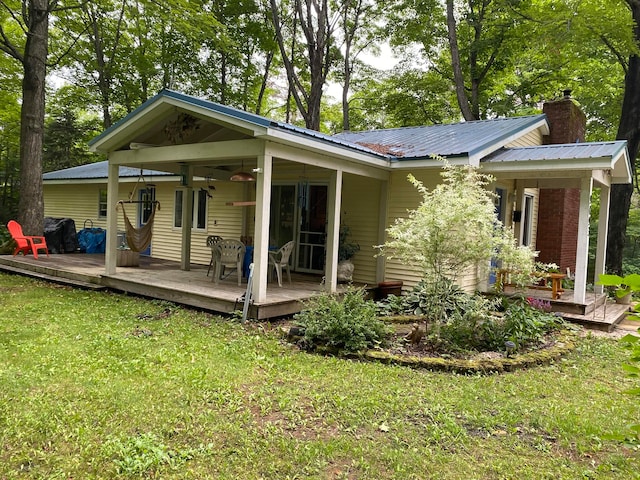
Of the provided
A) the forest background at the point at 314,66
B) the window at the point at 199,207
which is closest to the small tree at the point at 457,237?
the window at the point at 199,207

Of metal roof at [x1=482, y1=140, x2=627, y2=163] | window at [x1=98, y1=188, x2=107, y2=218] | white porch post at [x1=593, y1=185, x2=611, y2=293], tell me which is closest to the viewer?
metal roof at [x1=482, y1=140, x2=627, y2=163]

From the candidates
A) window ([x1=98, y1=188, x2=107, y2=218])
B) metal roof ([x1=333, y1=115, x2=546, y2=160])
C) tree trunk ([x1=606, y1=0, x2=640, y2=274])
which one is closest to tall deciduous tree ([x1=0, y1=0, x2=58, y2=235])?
window ([x1=98, y1=188, x2=107, y2=218])

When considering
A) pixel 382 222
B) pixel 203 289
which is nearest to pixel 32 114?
pixel 203 289

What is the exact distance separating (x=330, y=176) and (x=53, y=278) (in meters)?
6.03

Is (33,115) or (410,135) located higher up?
(33,115)

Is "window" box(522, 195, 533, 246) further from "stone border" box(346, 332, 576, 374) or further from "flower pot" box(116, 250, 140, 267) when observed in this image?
"flower pot" box(116, 250, 140, 267)

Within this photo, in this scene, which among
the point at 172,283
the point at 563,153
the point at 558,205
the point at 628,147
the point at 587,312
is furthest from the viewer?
the point at 628,147

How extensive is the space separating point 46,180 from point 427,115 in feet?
50.3

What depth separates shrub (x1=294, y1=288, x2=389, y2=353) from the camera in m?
5.15

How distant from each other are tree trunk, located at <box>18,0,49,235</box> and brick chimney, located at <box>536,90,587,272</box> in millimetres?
12849

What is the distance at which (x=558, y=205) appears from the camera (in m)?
11.1

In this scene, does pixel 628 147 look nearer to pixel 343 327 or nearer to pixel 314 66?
pixel 314 66

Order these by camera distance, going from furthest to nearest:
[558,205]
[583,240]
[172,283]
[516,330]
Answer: [558,205], [172,283], [583,240], [516,330]

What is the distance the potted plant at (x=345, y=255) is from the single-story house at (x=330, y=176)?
0.16 meters
